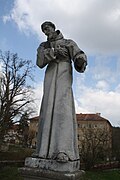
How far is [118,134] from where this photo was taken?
4438 centimetres

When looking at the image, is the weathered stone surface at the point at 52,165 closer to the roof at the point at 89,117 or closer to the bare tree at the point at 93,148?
the bare tree at the point at 93,148

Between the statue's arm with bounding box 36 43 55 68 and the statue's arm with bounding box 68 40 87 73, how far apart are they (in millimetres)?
343

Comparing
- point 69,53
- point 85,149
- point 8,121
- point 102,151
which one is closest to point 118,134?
point 102,151

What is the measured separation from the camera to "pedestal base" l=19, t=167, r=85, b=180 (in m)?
2.91

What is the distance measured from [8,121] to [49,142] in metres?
20.5

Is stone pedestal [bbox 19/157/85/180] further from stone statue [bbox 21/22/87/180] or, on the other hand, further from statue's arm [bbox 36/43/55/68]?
statue's arm [bbox 36/43/55/68]

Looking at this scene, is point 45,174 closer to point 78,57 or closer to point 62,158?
point 62,158

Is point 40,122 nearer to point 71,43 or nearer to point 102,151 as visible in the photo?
point 71,43

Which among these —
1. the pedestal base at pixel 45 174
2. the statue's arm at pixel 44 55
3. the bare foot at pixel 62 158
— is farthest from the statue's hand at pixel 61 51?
the pedestal base at pixel 45 174

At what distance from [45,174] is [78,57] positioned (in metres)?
1.85

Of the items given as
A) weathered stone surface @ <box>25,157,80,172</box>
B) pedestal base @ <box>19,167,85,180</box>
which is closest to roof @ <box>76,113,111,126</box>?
weathered stone surface @ <box>25,157,80,172</box>

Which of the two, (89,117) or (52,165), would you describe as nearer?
(52,165)

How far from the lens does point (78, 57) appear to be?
11.9ft

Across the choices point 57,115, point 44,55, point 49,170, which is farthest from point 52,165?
point 44,55
